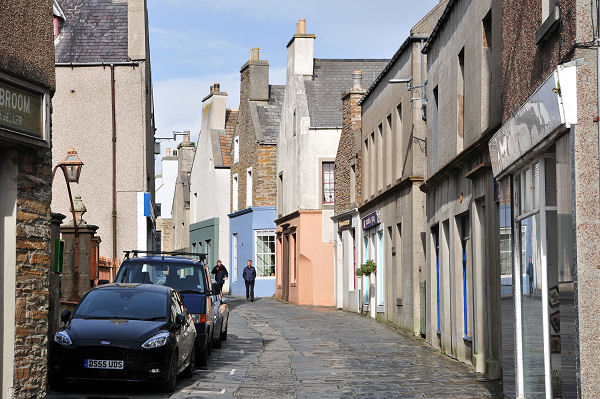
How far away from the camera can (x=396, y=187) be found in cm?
2680

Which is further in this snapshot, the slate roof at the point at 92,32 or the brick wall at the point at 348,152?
the brick wall at the point at 348,152

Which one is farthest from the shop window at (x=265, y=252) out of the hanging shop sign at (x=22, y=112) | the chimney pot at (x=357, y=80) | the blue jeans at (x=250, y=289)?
the hanging shop sign at (x=22, y=112)

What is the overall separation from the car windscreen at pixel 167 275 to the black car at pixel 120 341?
3.93 metres

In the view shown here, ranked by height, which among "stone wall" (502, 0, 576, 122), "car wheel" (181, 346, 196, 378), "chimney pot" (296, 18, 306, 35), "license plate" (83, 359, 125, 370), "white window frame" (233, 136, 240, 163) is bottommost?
"car wheel" (181, 346, 196, 378)

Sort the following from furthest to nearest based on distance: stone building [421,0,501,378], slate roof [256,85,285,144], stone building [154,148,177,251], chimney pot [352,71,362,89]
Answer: stone building [154,148,177,251], slate roof [256,85,285,144], chimney pot [352,71,362,89], stone building [421,0,501,378]

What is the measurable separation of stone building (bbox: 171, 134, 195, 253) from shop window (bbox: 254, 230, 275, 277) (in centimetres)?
1629

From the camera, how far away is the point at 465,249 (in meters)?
18.8

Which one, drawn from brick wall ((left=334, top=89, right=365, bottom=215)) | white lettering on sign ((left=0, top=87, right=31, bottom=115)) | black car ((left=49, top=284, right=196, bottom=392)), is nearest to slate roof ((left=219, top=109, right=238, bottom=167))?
brick wall ((left=334, top=89, right=365, bottom=215))

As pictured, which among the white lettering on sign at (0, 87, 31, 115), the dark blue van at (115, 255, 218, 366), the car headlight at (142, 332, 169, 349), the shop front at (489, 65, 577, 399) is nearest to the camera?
the shop front at (489, 65, 577, 399)

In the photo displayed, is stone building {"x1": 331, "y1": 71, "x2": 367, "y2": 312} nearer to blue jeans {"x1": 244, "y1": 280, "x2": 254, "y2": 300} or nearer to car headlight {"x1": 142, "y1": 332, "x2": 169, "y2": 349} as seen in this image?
blue jeans {"x1": 244, "y1": 280, "x2": 254, "y2": 300}

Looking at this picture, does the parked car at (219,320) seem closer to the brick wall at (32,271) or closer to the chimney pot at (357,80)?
the brick wall at (32,271)

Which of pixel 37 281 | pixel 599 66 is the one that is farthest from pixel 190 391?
pixel 599 66

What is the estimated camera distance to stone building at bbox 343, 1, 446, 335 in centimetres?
2481

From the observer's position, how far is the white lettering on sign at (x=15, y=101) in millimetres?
10750
